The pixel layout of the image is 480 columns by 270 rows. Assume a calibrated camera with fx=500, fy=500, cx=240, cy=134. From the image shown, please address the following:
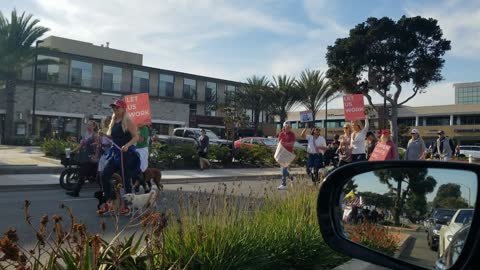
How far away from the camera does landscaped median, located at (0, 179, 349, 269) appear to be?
3.06 meters

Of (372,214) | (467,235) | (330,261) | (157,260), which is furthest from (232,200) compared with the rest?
(467,235)

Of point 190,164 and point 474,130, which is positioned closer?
point 190,164

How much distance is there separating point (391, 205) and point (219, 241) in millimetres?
2273

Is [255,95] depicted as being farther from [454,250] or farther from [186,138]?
[454,250]

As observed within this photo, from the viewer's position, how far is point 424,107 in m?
72.8

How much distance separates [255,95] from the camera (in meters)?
54.0

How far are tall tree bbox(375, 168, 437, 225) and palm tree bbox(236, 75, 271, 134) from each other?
50.4m

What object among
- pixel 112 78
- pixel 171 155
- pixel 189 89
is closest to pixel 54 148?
pixel 171 155

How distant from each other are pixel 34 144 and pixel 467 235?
122 ft

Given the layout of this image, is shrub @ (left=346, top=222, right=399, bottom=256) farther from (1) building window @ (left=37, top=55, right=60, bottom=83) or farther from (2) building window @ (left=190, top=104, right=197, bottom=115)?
(2) building window @ (left=190, top=104, right=197, bottom=115)

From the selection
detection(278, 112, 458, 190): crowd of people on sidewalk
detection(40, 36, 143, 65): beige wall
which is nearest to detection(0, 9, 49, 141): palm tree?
detection(40, 36, 143, 65): beige wall

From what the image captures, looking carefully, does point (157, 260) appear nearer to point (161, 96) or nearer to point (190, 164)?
point (190, 164)

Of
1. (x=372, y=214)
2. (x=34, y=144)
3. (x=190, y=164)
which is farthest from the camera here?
(x=34, y=144)

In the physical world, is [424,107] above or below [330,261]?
above
